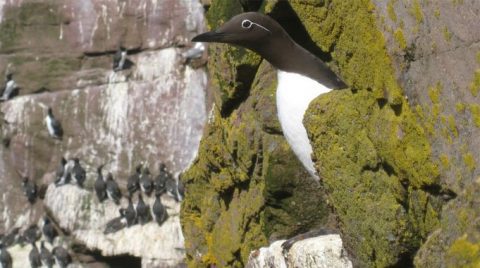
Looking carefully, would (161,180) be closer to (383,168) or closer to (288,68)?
(288,68)

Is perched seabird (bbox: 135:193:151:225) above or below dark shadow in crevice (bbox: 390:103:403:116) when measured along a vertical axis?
below

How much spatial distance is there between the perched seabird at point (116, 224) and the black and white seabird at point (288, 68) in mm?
10759

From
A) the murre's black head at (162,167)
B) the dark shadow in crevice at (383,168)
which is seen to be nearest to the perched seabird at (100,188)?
the murre's black head at (162,167)

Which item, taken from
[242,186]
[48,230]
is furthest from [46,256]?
[242,186]

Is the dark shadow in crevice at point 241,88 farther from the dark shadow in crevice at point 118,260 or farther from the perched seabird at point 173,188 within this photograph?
the perched seabird at point 173,188

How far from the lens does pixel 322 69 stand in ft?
14.8

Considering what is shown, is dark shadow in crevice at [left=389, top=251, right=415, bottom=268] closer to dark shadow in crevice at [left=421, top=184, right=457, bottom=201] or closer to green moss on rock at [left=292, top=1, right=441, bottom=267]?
green moss on rock at [left=292, top=1, right=441, bottom=267]

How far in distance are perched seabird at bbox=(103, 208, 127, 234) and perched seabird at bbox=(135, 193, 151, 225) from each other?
0.81 feet

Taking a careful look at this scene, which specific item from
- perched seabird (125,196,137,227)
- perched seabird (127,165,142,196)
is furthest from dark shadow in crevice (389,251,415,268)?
perched seabird (127,165,142,196)

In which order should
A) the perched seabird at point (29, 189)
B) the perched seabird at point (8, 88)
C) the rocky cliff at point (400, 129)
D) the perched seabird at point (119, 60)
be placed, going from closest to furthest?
the rocky cliff at point (400, 129), the perched seabird at point (29, 189), the perched seabird at point (119, 60), the perched seabird at point (8, 88)

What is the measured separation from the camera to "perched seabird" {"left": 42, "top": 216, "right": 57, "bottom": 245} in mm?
15719

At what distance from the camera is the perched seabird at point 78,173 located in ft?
51.4

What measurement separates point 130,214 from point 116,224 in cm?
31

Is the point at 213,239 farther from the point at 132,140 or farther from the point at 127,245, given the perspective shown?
the point at 132,140
